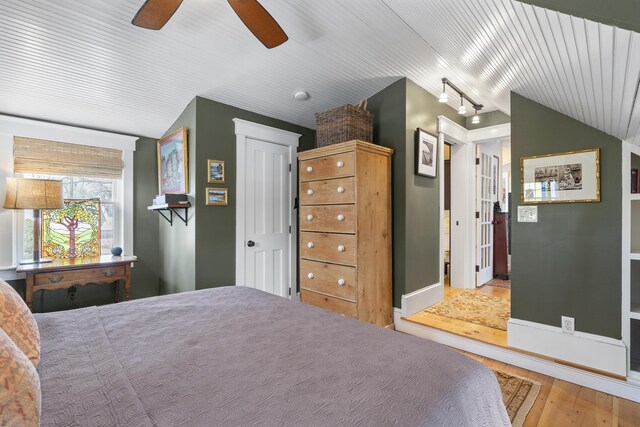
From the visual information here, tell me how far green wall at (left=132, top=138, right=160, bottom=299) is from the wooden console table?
0.41 meters

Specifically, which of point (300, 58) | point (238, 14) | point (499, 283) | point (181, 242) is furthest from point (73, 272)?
point (499, 283)

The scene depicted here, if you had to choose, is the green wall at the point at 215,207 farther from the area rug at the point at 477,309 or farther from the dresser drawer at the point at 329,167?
the area rug at the point at 477,309

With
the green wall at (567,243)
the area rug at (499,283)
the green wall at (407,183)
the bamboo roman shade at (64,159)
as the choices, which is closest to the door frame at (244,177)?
the green wall at (407,183)

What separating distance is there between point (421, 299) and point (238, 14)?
2.90 metres

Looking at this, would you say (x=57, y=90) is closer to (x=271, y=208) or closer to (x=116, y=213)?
(x=116, y=213)

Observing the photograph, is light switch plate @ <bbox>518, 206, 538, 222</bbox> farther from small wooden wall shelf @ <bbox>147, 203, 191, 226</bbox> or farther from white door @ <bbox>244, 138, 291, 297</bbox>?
small wooden wall shelf @ <bbox>147, 203, 191, 226</bbox>

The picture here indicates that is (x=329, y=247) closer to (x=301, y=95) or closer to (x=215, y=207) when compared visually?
(x=215, y=207)

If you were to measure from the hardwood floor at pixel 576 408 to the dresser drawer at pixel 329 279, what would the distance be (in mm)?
1384

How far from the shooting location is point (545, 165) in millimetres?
2346

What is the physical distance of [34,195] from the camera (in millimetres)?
2621

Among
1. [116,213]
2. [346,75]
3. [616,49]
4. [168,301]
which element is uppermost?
[346,75]

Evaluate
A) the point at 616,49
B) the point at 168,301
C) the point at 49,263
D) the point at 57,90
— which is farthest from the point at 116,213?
the point at 616,49

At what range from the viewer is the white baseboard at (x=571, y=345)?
81.0 inches

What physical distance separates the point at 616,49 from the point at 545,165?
5.09 ft
